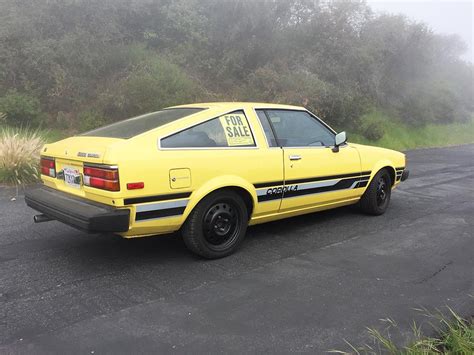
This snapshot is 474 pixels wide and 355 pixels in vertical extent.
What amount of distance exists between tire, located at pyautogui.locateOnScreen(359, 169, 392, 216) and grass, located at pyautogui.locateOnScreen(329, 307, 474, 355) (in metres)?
2.88

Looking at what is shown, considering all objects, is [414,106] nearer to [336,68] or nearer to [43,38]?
[336,68]

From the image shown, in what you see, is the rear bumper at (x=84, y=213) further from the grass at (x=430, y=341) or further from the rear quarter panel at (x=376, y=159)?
the rear quarter panel at (x=376, y=159)

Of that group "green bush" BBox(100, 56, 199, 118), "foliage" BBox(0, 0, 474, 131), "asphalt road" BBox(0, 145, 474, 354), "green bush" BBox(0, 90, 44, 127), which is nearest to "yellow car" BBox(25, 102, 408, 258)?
"asphalt road" BBox(0, 145, 474, 354)

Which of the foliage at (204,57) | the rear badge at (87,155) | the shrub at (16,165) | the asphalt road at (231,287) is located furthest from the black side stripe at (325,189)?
the foliage at (204,57)

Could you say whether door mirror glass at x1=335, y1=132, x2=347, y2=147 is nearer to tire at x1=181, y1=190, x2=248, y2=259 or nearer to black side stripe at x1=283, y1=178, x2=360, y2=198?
black side stripe at x1=283, y1=178, x2=360, y2=198

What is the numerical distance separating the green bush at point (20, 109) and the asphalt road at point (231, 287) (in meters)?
6.14

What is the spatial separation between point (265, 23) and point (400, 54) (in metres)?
8.15

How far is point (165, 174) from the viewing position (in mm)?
3859

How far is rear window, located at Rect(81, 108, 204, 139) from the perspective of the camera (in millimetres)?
4164

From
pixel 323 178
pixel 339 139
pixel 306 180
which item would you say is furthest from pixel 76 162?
pixel 339 139

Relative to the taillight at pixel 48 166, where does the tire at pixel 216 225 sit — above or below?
below

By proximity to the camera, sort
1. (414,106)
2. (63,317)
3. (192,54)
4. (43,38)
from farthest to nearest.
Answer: (414,106) < (192,54) < (43,38) < (63,317)

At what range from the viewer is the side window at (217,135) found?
4107 millimetres

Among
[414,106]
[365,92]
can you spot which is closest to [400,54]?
[414,106]
